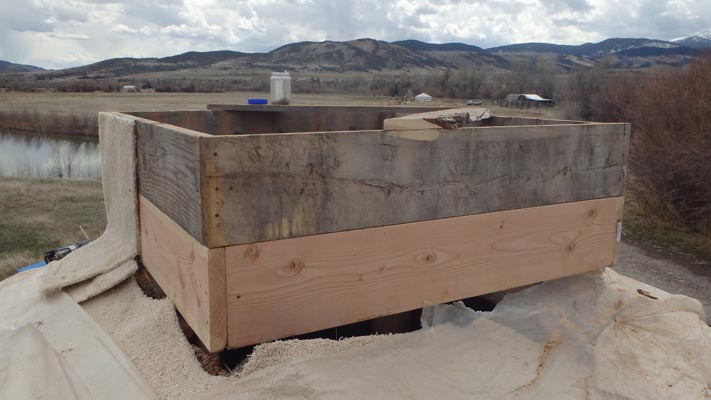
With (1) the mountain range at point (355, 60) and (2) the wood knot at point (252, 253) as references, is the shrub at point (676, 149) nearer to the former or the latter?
(2) the wood knot at point (252, 253)

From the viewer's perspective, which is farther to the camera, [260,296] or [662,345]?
[662,345]

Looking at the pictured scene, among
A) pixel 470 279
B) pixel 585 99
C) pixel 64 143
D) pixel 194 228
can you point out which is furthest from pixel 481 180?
pixel 585 99

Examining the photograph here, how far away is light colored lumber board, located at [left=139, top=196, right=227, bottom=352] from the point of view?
180cm

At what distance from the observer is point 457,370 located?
213 centimetres

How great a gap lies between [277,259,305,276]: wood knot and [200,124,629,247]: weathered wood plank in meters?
0.10

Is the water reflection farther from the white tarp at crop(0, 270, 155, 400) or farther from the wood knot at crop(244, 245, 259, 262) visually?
the wood knot at crop(244, 245, 259, 262)

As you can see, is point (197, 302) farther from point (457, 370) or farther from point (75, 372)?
point (457, 370)

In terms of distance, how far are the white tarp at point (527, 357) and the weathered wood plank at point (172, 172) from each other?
52 cm

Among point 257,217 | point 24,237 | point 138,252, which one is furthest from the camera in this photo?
point 24,237

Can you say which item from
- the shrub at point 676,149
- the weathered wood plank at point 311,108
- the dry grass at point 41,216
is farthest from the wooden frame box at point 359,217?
the shrub at point 676,149

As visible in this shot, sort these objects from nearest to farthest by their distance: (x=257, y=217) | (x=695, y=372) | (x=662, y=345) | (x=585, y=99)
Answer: (x=257, y=217)
(x=695, y=372)
(x=662, y=345)
(x=585, y=99)

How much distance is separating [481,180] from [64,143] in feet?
99.5

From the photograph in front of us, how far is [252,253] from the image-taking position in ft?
6.06

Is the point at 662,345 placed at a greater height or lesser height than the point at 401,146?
lesser
